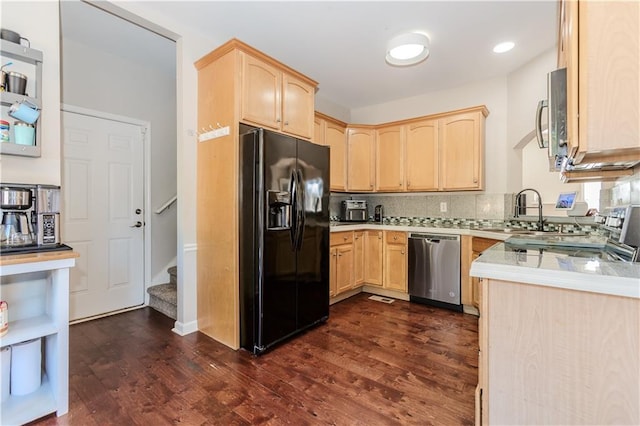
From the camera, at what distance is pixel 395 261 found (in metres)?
3.65

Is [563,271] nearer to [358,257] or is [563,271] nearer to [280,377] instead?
[280,377]

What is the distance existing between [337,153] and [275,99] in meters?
1.44

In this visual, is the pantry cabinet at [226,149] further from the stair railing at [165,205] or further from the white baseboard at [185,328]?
the stair railing at [165,205]

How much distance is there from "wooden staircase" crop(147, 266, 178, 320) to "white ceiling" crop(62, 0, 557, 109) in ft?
8.21

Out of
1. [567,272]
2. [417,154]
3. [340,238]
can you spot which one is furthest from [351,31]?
[567,272]

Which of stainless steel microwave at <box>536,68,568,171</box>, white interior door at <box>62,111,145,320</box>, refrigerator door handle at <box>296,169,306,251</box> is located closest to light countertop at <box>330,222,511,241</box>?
refrigerator door handle at <box>296,169,306,251</box>

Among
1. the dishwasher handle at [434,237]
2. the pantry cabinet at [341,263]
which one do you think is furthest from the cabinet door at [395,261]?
the pantry cabinet at [341,263]

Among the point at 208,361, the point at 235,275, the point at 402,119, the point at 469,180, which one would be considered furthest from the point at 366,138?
the point at 208,361

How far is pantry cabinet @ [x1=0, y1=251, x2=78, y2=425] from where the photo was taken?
148cm

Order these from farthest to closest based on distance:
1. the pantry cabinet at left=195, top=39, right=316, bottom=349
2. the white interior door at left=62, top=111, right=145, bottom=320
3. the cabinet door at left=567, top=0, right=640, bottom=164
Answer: the white interior door at left=62, top=111, right=145, bottom=320
the pantry cabinet at left=195, top=39, right=316, bottom=349
the cabinet door at left=567, top=0, right=640, bottom=164

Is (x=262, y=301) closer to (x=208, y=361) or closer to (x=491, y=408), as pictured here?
(x=208, y=361)

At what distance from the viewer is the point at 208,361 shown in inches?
85.7

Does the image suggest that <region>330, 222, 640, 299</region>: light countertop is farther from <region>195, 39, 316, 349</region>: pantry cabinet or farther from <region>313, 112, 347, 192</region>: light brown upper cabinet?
<region>313, 112, 347, 192</region>: light brown upper cabinet

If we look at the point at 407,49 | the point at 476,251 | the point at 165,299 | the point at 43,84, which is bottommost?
the point at 165,299
